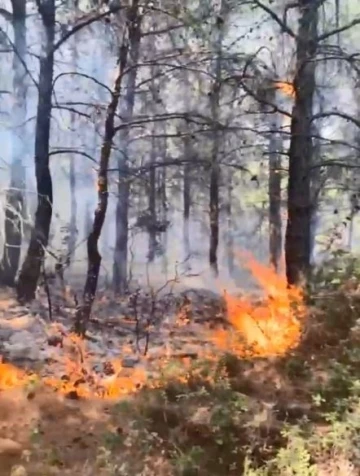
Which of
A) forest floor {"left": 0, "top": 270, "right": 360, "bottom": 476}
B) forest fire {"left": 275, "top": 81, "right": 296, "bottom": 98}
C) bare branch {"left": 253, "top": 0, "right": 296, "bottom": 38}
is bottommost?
forest floor {"left": 0, "top": 270, "right": 360, "bottom": 476}

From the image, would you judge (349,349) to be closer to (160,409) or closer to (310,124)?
(160,409)

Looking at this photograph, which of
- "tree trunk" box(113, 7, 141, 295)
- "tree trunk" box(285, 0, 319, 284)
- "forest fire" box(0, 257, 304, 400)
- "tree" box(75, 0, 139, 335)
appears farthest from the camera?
"tree trunk" box(285, 0, 319, 284)

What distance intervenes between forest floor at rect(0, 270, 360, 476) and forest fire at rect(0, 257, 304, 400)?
0.05ft

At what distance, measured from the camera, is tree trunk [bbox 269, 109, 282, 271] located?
221 inches

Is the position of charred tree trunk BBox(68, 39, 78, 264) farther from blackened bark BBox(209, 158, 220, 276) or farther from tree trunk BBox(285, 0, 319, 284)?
tree trunk BBox(285, 0, 319, 284)

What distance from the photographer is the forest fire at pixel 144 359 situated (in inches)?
152

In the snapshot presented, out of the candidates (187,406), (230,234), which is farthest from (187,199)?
(187,406)

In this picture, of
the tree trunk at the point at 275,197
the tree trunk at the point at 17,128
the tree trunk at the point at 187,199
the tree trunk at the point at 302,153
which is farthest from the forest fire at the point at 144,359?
the tree trunk at the point at 17,128

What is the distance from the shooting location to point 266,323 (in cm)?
443

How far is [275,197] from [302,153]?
0.72 metres

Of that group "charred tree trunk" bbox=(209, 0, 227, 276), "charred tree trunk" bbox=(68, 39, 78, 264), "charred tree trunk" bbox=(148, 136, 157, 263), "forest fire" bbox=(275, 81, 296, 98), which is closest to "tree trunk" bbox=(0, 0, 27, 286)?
"charred tree trunk" bbox=(68, 39, 78, 264)

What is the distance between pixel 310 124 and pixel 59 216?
2.24 m

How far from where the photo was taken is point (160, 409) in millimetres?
3254

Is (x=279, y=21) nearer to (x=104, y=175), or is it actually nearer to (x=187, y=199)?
(x=187, y=199)
